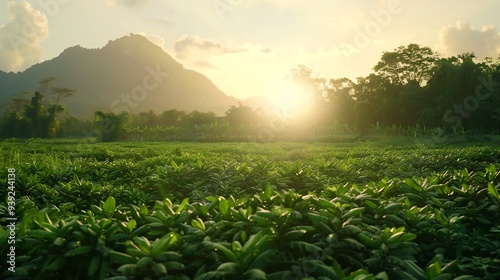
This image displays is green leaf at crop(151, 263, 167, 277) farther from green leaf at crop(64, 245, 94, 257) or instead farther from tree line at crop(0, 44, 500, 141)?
tree line at crop(0, 44, 500, 141)

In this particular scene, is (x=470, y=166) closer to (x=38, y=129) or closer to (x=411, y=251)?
(x=411, y=251)

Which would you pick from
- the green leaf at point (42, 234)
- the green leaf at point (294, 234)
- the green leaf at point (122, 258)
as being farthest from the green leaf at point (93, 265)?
the green leaf at point (294, 234)

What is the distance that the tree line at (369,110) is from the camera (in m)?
34.8

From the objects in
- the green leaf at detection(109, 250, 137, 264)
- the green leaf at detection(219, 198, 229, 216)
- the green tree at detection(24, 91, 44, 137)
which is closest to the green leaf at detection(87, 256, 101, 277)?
the green leaf at detection(109, 250, 137, 264)

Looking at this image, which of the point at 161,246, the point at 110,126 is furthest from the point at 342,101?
the point at 161,246

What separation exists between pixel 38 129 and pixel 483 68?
2267 inches

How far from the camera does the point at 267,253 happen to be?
6.33 ft

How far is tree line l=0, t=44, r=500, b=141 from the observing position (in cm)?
3475

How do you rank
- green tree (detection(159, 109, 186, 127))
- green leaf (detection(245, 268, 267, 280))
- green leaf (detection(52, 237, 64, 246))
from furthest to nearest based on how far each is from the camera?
green tree (detection(159, 109, 186, 127)), green leaf (detection(52, 237, 64, 246)), green leaf (detection(245, 268, 267, 280))

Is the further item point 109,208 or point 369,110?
point 369,110

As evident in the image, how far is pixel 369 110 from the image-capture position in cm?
3997

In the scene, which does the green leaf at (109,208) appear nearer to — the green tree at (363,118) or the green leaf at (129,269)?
the green leaf at (129,269)

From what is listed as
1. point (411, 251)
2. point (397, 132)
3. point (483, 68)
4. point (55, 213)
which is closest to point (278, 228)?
point (411, 251)

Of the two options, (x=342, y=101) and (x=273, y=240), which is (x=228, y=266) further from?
(x=342, y=101)
